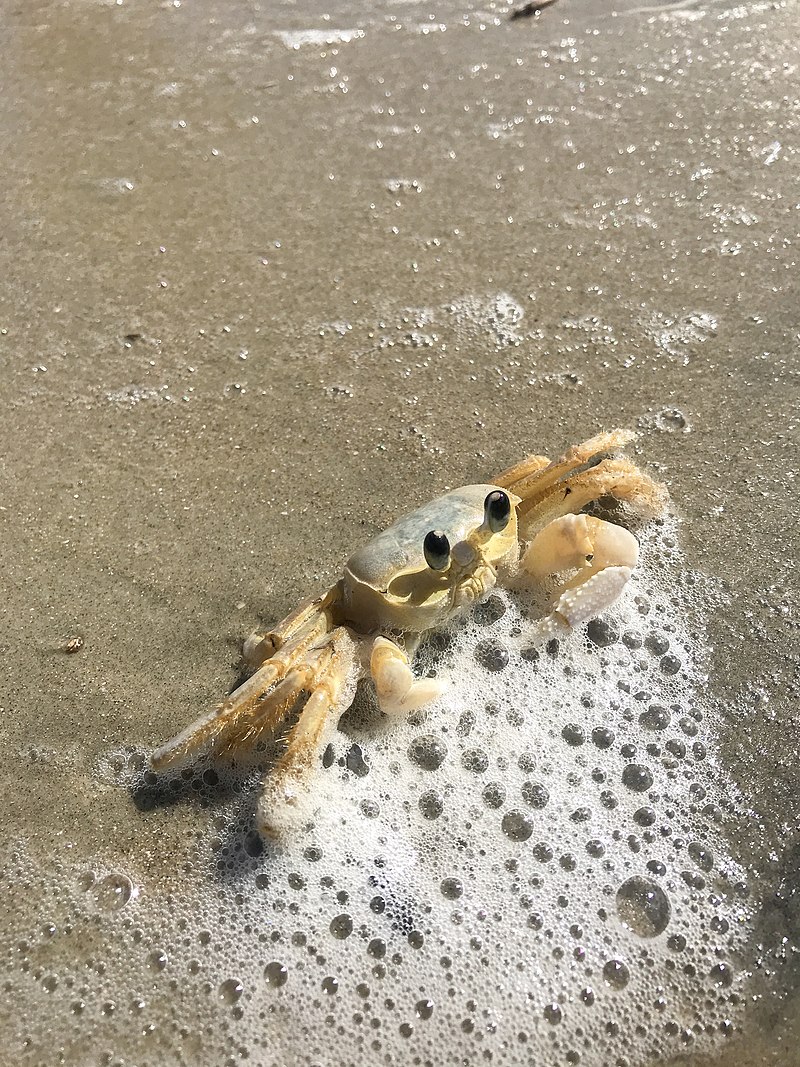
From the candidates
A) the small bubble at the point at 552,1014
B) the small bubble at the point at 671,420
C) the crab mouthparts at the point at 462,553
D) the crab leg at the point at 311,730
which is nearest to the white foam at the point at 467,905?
the small bubble at the point at 552,1014

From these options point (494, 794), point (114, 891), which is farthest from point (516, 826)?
point (114, 891)

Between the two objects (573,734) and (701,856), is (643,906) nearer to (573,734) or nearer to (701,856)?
(701,856)

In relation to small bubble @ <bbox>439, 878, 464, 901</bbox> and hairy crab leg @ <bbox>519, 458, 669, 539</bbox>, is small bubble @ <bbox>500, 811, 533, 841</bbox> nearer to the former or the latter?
small bubble @ <bbox>439, 878, 464, 901</bbox>

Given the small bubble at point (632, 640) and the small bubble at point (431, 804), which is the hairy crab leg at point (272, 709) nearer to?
the small bubble at point (431, 804)

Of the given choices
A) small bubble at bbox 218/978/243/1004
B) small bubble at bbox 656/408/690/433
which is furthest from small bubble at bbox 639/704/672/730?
small bubble at bbox 218/978/243/1004

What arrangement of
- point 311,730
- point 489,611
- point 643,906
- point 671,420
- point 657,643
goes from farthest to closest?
point 671,420 < point 489,611 < point 657,643 < point 311,730 < point 643,906
